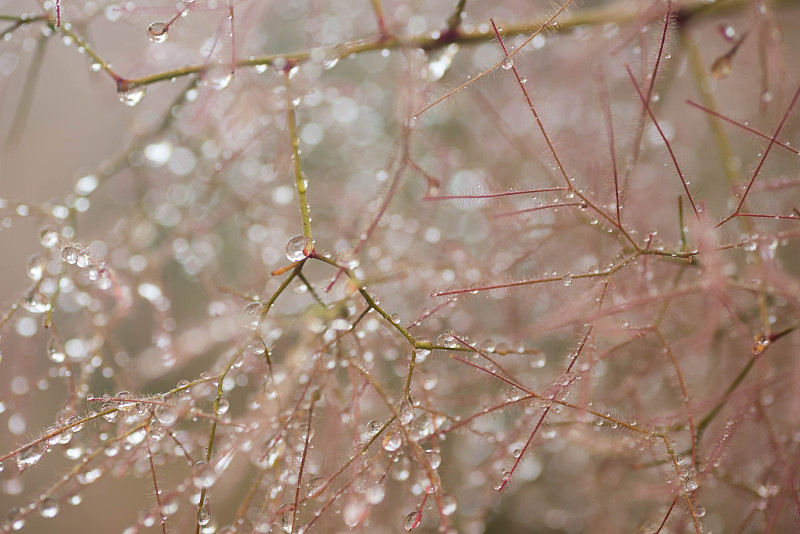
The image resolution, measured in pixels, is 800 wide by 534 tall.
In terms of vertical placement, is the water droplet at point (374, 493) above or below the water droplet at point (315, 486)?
below

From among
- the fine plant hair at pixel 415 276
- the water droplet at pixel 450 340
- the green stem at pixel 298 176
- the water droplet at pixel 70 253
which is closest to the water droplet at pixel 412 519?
the fine plant hair at pixel 415 276

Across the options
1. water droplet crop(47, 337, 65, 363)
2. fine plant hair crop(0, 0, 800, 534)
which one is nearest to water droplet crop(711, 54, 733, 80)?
fine plant hair crop(0, 0, 800, 534)

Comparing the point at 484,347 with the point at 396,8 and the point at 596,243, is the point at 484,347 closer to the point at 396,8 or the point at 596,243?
the point at 596,243

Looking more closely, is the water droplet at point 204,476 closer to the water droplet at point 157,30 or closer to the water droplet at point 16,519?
the water droplet at point 16,519

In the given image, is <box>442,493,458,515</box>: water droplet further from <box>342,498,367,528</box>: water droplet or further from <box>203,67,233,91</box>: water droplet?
<box>203,67,233,91</box>: water droplet

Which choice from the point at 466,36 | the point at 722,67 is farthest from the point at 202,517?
the point at 722,67

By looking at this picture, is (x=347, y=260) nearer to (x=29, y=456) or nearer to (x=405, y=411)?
(x=405, y=411)

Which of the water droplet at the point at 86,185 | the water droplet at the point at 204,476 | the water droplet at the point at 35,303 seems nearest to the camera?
the water droplet at the point at 204,476
